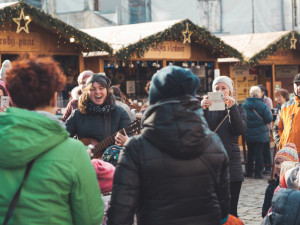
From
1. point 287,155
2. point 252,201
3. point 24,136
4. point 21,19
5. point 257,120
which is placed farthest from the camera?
point 257,120

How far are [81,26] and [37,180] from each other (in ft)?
92.2

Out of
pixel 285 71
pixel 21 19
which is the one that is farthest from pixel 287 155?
pixel 285 71

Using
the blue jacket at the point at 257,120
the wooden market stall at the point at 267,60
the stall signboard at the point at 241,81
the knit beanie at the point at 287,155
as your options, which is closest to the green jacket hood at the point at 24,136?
the knit beanie at the point at 287,155

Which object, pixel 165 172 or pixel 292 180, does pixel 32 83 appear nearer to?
pixel 165 172

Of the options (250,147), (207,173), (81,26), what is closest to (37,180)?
(207,173)

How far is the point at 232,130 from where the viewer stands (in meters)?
5.36

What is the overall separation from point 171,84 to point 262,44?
13.9m

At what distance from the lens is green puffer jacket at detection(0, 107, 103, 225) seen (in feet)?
7.96

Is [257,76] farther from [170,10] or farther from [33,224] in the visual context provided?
[33,224]

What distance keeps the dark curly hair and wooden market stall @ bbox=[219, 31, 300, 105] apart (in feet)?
42.6

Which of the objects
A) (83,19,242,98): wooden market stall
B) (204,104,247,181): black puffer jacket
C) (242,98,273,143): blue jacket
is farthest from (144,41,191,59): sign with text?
(204,104,247,181): black puffer jacket

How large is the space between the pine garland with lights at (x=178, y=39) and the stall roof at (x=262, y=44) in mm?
854

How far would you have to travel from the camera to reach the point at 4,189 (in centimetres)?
245

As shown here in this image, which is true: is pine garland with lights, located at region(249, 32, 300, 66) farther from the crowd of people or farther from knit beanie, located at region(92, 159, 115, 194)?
knit beanie, located at region(92, 159, 115, 194)
